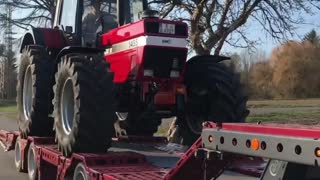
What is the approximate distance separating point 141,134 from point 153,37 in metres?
3.10

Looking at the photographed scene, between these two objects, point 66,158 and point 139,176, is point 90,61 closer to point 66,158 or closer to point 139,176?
point 66,158

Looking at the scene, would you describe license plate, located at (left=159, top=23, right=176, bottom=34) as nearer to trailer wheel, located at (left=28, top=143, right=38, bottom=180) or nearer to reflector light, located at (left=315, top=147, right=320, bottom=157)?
Result: trailer wheel, located at (left=28, top=143, right=38, bottom=180)

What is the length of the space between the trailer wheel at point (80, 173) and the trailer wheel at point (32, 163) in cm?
234

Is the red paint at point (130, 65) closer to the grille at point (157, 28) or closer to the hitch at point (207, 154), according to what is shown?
the grille at point (157, 28)

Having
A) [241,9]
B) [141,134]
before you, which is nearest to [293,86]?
[241,9]

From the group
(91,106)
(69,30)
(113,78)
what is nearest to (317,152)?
(91,106)

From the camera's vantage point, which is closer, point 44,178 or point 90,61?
point 90,61

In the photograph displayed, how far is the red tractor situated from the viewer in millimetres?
6980

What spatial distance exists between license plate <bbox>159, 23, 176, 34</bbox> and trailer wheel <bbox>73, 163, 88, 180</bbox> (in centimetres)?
227

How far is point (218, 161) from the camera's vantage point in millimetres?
4664

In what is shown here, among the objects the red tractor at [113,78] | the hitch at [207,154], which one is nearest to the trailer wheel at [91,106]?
the red tractor at [113,78]

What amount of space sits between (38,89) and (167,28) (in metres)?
2.57

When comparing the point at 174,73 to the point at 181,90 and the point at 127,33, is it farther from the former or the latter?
the point at 127,33

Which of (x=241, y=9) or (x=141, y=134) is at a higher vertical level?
(x=241, y=9)
